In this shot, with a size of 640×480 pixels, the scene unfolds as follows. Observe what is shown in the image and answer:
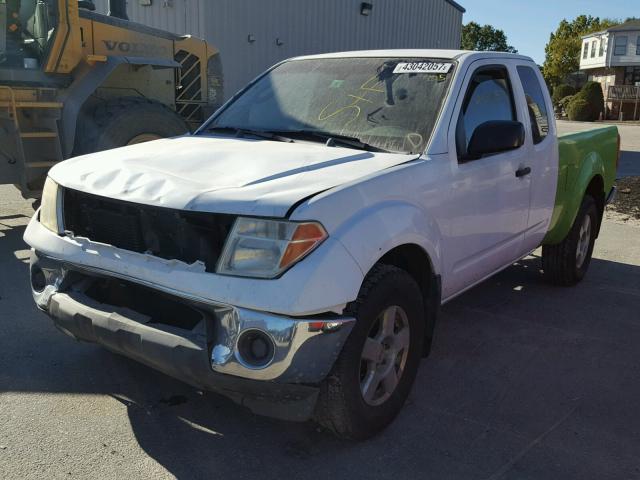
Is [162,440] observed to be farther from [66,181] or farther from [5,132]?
[5,132]

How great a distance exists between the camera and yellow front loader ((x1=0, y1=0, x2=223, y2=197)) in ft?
21.2

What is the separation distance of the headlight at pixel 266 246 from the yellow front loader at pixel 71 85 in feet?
14.9

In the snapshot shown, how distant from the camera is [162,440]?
3033mm

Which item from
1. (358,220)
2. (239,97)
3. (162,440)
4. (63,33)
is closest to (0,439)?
(162,440)

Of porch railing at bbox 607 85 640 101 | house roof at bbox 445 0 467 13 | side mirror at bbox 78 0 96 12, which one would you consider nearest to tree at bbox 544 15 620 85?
porch railing at bbox 607 85 640 101

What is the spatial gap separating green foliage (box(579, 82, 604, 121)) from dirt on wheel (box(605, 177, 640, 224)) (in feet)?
115

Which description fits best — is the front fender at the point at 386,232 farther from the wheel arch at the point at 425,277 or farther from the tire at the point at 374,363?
the tire at the point at 374,363

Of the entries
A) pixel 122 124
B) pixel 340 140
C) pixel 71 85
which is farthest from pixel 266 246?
pixel 71 85

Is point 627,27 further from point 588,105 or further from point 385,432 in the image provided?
point 385,432

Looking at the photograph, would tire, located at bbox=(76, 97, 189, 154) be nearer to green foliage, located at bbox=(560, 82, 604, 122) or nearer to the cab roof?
the cab roof

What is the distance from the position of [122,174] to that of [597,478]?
2581mm

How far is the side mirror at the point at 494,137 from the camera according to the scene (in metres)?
3.57

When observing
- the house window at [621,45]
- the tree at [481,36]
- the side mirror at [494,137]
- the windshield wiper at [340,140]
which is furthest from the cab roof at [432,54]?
the tree at [481,36]

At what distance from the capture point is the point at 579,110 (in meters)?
43.7
